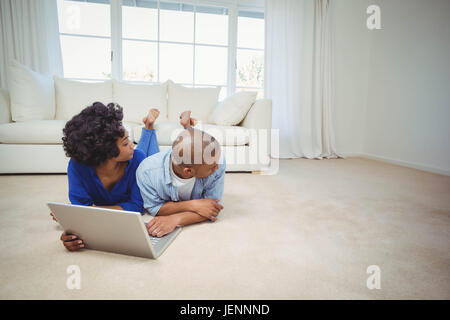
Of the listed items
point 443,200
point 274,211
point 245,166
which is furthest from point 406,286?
point 245,166

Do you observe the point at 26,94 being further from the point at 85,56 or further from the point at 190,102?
the point at 190,102

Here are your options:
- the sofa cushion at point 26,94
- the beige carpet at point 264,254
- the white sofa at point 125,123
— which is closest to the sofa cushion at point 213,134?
the white sofa at point 125,123

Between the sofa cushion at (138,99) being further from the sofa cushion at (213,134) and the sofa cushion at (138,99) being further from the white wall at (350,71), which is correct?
the white wall at (350,71)

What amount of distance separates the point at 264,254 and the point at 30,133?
209cm

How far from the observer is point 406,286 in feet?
2.52

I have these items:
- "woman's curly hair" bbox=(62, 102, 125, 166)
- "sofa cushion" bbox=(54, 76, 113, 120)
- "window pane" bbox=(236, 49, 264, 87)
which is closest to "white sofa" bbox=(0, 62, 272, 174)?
"sofa cushion" bbox=(54, 76, 113, 120)

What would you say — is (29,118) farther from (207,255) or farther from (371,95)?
(371,95)

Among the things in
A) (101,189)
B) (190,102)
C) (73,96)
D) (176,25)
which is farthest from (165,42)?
(101,189)

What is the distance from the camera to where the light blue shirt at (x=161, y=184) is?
3.66 ft

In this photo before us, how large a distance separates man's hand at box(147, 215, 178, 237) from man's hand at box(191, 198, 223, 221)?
0.11m

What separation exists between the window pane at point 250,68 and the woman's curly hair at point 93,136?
9.31 ft

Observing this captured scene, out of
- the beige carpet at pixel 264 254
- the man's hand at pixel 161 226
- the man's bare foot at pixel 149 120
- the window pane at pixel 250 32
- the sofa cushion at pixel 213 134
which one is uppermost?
the window pane at pixel 250 32

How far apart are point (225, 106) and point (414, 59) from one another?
2161mm

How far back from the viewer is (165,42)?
3.36 m
